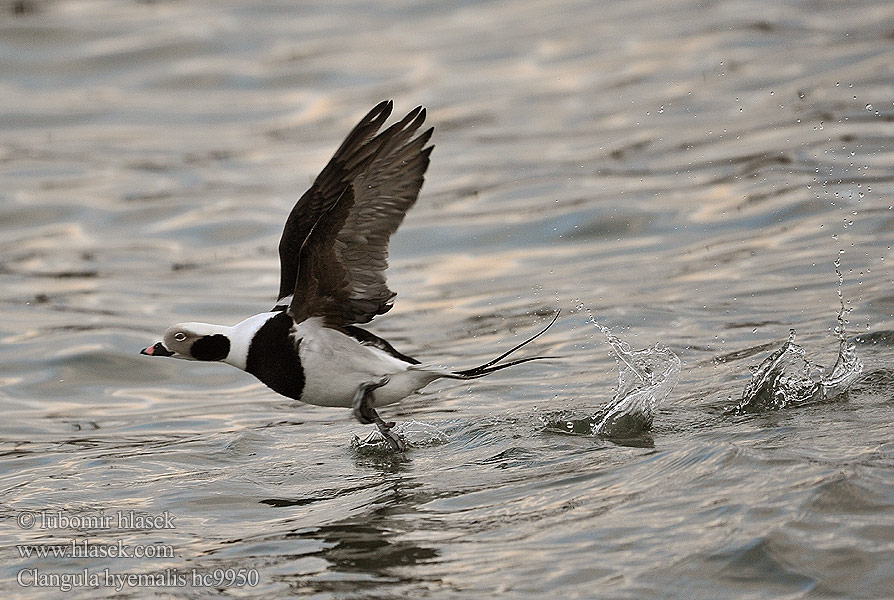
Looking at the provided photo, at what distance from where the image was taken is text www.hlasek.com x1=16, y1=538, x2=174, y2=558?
427cm

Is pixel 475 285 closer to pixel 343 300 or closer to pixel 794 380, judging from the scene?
pixel 794 380

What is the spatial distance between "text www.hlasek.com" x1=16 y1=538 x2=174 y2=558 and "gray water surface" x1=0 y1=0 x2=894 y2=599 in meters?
0.04

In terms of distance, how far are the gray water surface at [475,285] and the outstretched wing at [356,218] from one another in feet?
2.28

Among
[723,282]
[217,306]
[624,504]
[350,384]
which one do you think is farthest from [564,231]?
[624,504]

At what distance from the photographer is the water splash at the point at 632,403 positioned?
5114mm

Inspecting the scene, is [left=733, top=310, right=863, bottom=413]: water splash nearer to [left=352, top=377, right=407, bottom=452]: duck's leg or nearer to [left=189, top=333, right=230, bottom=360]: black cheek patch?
[left=352, top=377, right=407, bottom=452]: duck's leg

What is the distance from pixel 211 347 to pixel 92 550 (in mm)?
1055

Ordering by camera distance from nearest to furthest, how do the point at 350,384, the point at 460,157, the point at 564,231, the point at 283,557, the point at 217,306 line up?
the point at 283,557, the point at 350,384, the point at 217,306, the point at 564,231, the point at 460,157

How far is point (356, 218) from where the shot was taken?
479cm

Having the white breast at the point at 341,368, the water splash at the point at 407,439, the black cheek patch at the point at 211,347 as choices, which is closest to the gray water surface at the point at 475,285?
the water splash at the point at 407,439

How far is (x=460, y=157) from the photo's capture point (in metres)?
11.4

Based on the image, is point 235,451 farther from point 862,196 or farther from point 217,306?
point 862,196

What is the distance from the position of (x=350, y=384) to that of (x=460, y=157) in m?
6.58

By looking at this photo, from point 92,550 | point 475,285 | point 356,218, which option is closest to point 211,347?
point 356,218
